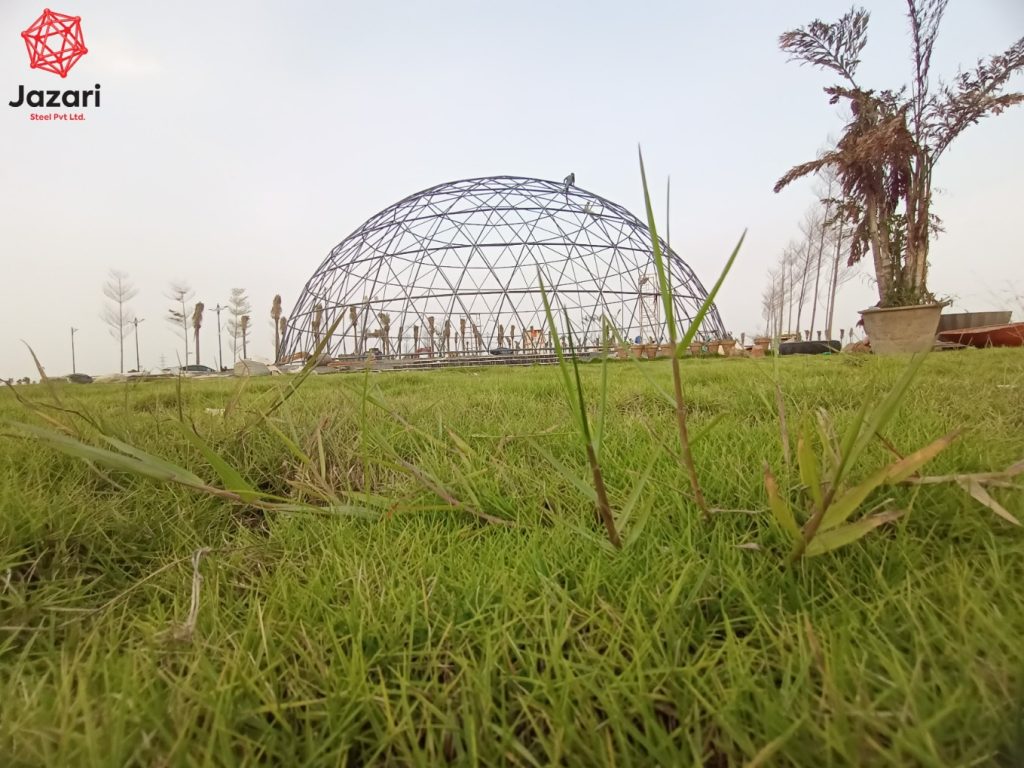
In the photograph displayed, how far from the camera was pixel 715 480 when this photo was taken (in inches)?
41.6

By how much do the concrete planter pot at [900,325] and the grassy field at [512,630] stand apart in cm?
806

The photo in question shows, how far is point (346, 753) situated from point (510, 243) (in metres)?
21.0

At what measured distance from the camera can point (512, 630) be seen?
66 centimetres

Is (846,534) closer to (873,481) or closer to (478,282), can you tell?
(873,481)

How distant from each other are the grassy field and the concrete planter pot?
8.06 metres

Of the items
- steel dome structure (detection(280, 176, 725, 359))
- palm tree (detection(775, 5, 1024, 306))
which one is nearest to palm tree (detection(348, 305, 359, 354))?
steel dome structure (detection(280, 176, 725, 359))

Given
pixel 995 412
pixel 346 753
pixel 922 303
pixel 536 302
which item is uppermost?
pixel 536 302

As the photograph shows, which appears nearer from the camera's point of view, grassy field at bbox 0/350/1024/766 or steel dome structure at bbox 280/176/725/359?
grassy field at bbox 0/350/1024/766

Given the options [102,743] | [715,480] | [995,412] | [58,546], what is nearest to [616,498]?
[715,480]

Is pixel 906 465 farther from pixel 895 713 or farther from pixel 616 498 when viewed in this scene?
pixel 616 498

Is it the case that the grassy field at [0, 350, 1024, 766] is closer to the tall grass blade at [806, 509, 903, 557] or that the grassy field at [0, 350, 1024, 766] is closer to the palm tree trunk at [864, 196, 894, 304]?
the tall grass blade at [806, 509, 903, 557]

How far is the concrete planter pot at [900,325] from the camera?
711cm

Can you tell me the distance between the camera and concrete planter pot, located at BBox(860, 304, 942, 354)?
711 cm

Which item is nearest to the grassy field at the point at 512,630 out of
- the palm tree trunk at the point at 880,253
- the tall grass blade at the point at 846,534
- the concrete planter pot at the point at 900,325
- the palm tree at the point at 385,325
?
the tall grass blade at the point at 846,534
